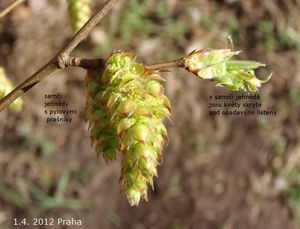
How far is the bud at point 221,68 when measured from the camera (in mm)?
1363

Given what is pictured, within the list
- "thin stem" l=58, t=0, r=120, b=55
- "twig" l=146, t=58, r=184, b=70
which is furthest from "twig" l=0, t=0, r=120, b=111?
"twig" l=146, t=58, r=184, b=70

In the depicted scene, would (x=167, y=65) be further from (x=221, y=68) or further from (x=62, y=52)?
(x=62, y=52)

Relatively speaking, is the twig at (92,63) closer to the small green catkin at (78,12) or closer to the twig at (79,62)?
the twig at (79,62)

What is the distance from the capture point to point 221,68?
1.38 meters

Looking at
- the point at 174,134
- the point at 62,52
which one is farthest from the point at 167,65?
the point at 174,134

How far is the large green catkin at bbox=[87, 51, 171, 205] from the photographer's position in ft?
4.01

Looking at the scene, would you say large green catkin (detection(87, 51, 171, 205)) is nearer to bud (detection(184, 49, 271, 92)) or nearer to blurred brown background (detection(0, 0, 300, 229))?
bud (detection(184, 49, 271, 92))

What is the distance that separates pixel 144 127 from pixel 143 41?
2.90 metres

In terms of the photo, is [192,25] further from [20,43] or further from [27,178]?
[27,178]

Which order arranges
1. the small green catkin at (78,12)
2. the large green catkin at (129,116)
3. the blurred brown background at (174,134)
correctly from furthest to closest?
the blurred brown background at (174,134), the small green catkin at (78,12), the large green catkin at (129,116)

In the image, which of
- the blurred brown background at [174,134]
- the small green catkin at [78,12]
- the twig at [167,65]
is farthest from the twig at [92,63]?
the blurred brown background at [174,134]

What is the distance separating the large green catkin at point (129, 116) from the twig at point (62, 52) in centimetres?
9

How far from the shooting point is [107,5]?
139cm

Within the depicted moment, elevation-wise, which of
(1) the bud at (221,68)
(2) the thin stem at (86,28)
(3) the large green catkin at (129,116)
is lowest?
(3) the large green catkin at (129,116)
